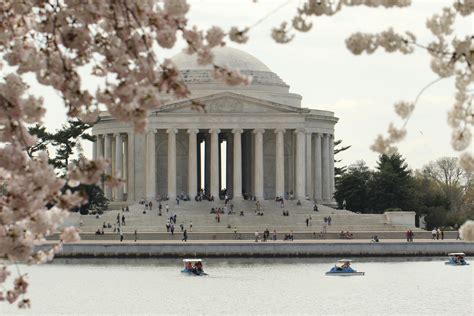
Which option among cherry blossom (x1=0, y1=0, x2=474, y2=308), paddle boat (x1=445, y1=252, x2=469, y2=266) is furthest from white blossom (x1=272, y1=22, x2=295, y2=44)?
paddle boat (x1=445, y1=252, x2=469, y2=266)

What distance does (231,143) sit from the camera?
Answer: 160m

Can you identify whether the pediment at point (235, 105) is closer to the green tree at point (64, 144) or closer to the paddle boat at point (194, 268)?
the green tree at point (64, 144)

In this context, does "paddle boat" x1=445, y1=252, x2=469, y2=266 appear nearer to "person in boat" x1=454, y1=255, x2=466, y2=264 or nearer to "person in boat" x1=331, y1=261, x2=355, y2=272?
"person in boat" x1=454, y1=255, x2=466, y2=264

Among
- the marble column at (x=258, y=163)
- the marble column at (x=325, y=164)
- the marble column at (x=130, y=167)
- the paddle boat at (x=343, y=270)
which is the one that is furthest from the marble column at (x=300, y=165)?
the paddle boat at (x=343, y=270)

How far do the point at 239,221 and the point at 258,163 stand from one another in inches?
828

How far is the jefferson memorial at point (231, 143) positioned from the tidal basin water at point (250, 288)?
46.6 metres

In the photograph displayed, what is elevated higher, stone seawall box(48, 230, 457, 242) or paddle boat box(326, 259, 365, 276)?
stone seawall box(48, 230, 457, 242)

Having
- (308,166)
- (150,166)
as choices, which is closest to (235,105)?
(150,166)

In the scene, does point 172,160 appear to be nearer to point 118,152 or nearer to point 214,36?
point 118,152

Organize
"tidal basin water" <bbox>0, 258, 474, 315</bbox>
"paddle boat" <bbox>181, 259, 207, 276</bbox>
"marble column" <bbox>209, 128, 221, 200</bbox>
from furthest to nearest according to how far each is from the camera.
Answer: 1. "marble column" <bbox>209, 128, 221, 200</bbox>
2. "paddle boat" <bbox>181, 259, 207, 276</bbox>
3. "tidal basin water" <bbox>0, 258, 474, 315</bbox>

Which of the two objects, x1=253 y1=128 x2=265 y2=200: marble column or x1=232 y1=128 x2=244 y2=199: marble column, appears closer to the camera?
x1=232 y1=128 x2=244 y2=199: marble column

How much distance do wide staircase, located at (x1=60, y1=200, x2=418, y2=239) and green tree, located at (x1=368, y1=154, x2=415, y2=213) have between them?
12.7 meters

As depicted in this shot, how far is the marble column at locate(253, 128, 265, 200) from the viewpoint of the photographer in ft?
498

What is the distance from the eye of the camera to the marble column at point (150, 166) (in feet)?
501
